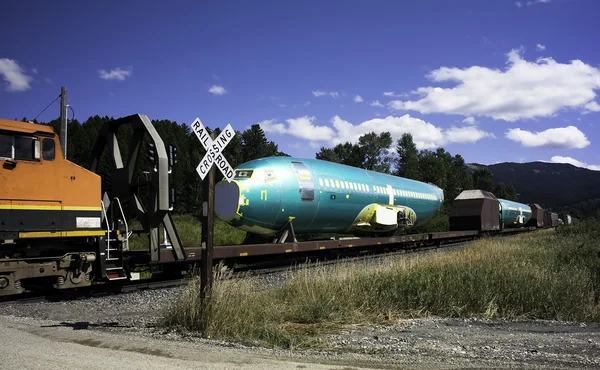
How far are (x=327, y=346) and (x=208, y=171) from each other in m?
3.10

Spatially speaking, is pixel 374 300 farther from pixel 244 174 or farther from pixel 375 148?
pixel 375 148

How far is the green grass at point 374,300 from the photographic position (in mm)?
6777

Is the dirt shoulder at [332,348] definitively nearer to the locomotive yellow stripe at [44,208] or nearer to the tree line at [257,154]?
the locomotive yellow stripe at [44,208]

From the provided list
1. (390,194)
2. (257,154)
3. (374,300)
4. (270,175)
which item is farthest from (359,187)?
(257,154)

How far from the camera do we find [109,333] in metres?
6.68

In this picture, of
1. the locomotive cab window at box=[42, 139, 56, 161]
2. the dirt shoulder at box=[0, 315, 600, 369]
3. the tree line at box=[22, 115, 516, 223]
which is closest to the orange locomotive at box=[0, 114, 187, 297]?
the locomotive cab window at box=[42, 139, 56, 161]

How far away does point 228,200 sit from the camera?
1424cm

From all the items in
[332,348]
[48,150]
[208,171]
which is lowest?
[332,348]

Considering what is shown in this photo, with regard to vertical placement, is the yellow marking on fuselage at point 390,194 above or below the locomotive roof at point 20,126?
below

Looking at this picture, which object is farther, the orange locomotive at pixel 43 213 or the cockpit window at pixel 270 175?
the cockpit window at pixel 270 175

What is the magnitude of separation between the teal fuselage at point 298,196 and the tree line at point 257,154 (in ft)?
112

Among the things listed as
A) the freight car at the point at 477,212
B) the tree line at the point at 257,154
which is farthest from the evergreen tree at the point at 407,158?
the freight car at the point at 477,212

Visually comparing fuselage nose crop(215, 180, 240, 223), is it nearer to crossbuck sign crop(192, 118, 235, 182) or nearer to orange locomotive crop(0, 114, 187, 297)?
orange locomotive crop(0, 114, 187, 297)

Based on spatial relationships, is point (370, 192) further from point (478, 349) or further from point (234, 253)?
point (478, 349)
